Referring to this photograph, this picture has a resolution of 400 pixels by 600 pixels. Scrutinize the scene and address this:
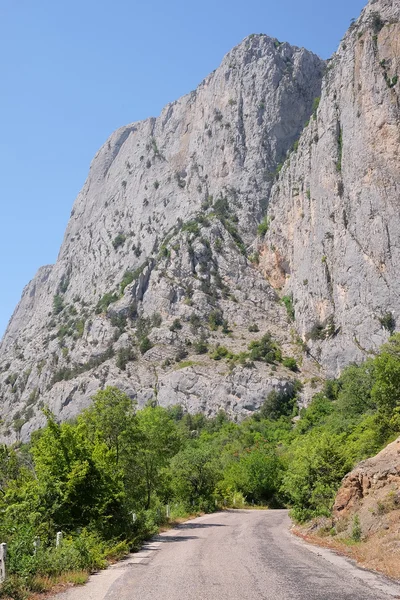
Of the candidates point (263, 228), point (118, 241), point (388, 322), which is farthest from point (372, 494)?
point (118, 241)

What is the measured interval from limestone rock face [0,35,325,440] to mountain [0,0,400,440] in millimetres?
373

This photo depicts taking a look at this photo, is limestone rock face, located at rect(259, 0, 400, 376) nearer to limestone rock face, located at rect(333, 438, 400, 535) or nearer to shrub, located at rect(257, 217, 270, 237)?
shrub, located at rect(257, 217, 270, 237)

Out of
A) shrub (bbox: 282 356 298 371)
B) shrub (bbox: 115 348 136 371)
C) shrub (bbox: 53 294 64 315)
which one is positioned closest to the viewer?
shrub (bbox: 282 356 298 371)

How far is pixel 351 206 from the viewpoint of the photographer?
8125 centimetres

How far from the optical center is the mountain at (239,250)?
7975 centimetres

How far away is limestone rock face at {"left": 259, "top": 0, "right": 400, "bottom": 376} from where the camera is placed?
75.1 meters

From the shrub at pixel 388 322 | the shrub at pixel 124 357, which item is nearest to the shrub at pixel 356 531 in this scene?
the shrub at pixel 388 322

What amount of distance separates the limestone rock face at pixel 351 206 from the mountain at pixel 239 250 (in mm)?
301

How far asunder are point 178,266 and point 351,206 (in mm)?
37291

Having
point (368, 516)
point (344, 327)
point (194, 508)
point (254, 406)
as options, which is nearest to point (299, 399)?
point (254, 406)

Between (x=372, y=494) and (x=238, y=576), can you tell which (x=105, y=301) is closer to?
(x=372, y=494)

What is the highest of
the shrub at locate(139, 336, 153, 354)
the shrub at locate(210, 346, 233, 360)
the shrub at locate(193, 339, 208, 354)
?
the shrub at locate(139, 336, 153, 354)

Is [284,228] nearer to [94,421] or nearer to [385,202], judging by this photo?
[385,202]

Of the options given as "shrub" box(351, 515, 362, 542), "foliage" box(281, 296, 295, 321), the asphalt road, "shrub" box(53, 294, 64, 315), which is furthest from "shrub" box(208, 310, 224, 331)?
"shrub" box(351, 515, 362, 542)
